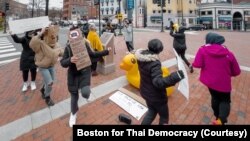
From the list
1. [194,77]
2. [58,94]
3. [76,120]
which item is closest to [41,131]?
[76,120]

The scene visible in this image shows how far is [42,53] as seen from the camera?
5652 millimetres

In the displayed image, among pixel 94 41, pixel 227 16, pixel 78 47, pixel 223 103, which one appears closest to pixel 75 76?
pixel 78 47

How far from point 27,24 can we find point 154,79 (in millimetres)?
3793

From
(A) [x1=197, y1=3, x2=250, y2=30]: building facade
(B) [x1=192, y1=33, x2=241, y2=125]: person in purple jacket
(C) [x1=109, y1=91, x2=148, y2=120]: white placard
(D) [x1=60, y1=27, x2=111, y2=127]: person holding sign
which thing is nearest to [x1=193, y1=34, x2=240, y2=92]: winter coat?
(B) [x1=192, y1=33, x2=241, y2=125]: person in purple jacket

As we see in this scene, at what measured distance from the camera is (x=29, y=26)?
19.3ft

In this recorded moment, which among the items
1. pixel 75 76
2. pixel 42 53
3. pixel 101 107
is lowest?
pixel 101 107

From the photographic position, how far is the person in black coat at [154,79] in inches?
125

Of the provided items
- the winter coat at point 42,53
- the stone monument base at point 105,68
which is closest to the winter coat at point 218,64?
the winter coat at point 42,53

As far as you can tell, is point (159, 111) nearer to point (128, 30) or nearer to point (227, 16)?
point (128, 30)

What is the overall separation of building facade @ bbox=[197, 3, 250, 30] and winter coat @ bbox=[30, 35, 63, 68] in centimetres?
5715

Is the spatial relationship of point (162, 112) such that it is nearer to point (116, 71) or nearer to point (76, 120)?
point (76, 120)

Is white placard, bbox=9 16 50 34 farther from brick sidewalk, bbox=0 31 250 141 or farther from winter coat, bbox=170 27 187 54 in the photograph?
winter coat, bbox=170 27 187 54

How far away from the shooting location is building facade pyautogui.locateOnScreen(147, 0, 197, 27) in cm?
6112

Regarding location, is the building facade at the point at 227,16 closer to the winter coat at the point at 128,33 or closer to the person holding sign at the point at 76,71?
the winter coat at the point at 128,33
